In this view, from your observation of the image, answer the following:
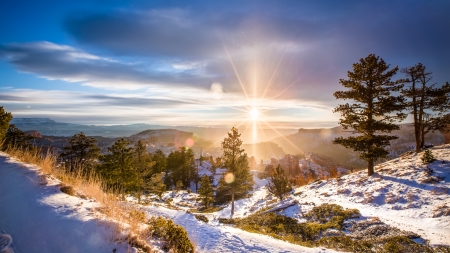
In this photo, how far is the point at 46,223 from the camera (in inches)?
159

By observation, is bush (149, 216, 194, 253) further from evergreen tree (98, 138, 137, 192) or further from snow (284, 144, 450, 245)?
evergreen tree (98, 138, 137, 192)

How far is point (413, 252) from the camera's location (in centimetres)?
742

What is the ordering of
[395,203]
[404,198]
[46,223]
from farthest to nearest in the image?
[404,198] → [395,203] → [46,223]

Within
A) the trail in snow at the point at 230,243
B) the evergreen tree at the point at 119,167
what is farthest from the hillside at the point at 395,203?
the evergreen tree at the point at 119,167

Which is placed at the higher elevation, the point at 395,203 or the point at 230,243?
the point at 230,243

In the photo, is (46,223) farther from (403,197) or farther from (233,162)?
(233,162)

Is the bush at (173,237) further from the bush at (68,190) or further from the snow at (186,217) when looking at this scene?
the bush at (68,190)

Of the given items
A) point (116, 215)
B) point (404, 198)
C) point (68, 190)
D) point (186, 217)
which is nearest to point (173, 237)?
point (116, 215)

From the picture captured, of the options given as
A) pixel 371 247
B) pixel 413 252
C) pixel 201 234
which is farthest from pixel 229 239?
pixel 413 252

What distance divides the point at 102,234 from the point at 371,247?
9.86 meters

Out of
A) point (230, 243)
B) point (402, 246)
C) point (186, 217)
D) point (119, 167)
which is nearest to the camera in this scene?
point (230, 243)

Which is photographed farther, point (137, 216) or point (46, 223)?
point (137, 216)

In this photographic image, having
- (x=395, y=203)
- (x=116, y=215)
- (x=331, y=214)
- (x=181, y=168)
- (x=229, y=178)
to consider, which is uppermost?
(x=116, y=215)

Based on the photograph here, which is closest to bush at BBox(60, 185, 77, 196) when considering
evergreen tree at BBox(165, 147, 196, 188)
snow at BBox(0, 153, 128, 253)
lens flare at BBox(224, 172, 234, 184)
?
snow at BBox(0, 153, 128, 253)
